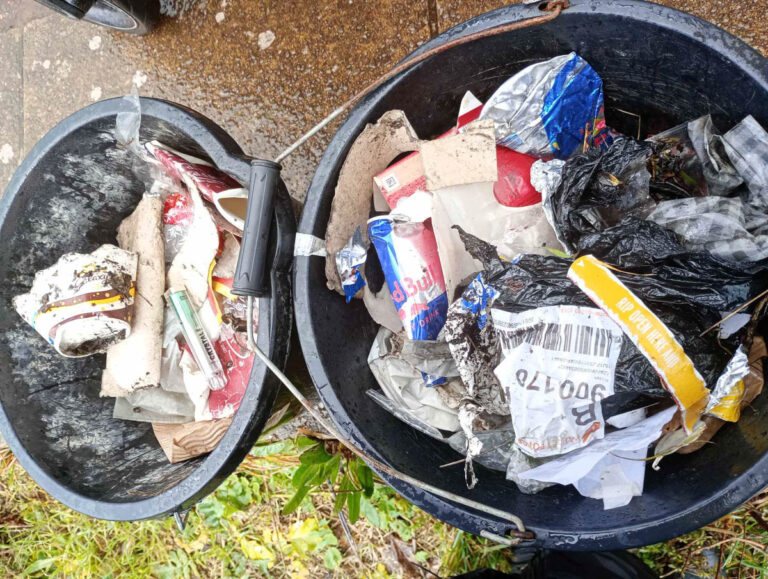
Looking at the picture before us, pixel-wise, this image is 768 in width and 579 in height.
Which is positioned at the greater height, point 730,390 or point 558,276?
point 558,276

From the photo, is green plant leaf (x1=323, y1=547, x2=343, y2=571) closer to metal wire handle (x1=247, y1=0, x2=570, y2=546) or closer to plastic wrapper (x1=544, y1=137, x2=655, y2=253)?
metal wire handle (x1=247, y1=0, x2=570, y2=546)

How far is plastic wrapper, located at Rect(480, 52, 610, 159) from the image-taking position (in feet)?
3.80

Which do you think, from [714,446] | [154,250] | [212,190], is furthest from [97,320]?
[714,446]

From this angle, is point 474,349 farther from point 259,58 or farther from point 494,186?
point 259,58

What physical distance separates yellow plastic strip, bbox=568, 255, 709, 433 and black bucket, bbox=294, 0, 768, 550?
0.49 ft

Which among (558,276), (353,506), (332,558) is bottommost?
(332,558)

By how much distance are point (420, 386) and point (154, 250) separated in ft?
2.29

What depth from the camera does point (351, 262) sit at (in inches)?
43.0

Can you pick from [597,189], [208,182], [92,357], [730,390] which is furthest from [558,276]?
[92,357]

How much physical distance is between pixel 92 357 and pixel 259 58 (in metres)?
0.96

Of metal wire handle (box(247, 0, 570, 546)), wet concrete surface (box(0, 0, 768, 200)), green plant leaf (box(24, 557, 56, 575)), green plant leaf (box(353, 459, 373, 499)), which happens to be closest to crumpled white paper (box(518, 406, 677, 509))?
metal wire handle (box(247, 0, 570, 546))

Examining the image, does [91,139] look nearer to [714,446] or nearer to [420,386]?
[420,386]

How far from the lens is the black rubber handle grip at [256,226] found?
0.99 m

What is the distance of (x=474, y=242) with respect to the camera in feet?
3.66
